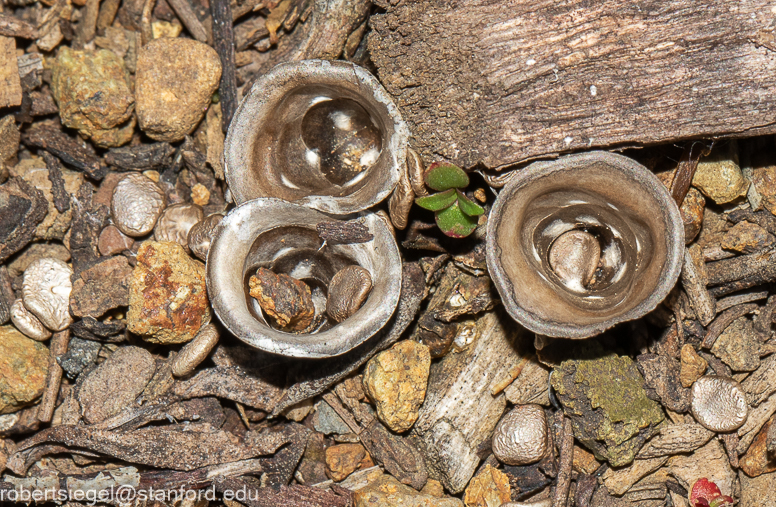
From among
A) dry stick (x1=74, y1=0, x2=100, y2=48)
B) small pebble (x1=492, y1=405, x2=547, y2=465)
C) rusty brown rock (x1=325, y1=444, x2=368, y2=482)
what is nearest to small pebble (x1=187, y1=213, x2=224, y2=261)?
rusty brown rock (x1=325, y1=444, x2=368, y2=482)

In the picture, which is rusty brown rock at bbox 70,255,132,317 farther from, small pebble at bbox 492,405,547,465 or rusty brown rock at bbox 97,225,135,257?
small pebble at bbox 492,405,547,465

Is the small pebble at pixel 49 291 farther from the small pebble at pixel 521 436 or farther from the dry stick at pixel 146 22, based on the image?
the small pebble at pixel 521 436

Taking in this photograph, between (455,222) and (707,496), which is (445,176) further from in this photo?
(707,496)

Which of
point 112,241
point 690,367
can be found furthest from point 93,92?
point 690,367

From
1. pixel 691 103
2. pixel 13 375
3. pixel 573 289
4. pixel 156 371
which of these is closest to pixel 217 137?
pixel 156 371

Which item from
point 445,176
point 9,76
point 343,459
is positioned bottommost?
point 343,459

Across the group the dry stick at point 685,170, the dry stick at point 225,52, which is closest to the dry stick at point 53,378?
the dry stick at point 225,52
